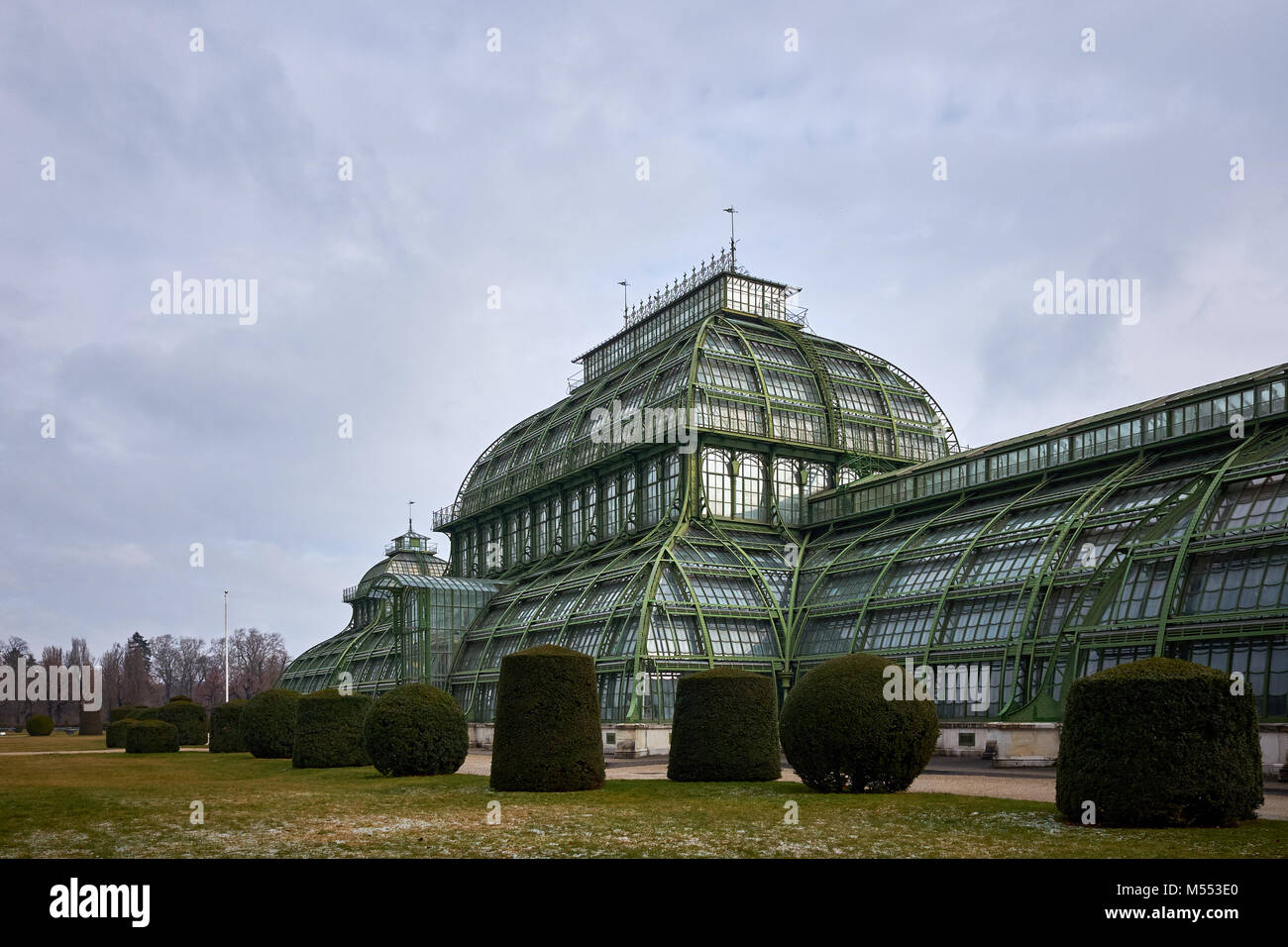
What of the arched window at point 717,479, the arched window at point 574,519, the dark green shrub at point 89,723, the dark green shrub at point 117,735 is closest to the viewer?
the arched window at point 717,479

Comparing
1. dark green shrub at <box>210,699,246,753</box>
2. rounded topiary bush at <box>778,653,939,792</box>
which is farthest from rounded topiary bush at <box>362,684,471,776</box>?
dark green shrub at <box>210,699,246,753</box>

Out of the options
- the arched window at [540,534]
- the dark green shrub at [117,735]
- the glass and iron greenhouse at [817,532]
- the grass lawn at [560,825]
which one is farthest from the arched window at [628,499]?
the grass lawn at [560,825]

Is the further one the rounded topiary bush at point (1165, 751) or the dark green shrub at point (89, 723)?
the dark green shrub at point (89, 723)

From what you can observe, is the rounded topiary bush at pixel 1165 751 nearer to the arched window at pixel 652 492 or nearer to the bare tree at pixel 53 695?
the arched window at pixel 652 492

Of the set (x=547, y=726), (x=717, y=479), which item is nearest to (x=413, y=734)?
(x=547, y=726)

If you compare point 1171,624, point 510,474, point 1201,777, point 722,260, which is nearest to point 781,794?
point 1201,777

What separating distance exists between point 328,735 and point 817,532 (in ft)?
107

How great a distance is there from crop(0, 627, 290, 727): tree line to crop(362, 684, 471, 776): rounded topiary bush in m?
124

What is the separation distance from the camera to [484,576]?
3401 inches

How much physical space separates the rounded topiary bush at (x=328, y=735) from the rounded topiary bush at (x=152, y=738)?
76.9ft

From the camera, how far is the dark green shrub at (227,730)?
6022 centimetres

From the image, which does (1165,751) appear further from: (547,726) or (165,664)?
(165,664)

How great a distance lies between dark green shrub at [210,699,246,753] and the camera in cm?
6022

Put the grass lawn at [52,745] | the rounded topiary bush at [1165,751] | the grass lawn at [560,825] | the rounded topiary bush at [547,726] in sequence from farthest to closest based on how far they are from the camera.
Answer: the grass lawn at [52,745] → the rounded topiary bush at [547,726] → the rounded topiary bush at [1165,751] → the grass lawn at [560,825]
